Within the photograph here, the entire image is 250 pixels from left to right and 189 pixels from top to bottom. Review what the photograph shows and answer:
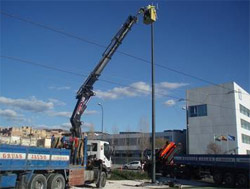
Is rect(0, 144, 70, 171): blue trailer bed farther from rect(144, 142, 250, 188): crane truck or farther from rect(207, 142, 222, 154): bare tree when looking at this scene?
rect(207, 142, 222, 154): bare tree

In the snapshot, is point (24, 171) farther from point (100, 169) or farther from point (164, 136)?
point (164, 136)

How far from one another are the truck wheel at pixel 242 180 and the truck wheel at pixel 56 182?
12328 millimetres

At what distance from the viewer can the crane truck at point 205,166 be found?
2062 cm

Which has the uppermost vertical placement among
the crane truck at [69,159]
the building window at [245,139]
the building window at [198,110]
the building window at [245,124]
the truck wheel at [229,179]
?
the building window at [198,110]

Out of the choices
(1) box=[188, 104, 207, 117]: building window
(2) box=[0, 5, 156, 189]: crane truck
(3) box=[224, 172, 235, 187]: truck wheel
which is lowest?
(3) box=[224, 172, 235, 187]: truck wheel

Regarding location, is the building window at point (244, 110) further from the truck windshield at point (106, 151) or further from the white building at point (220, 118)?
the truck windshield at point (106, 151)

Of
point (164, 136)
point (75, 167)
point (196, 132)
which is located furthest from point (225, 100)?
point (75, 167)

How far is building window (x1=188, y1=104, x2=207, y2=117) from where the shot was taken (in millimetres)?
68938

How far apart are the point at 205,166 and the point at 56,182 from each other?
13.8 metres

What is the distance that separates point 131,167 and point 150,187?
27.3 meters

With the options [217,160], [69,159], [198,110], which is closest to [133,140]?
[198,110]

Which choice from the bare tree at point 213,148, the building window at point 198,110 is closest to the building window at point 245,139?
the bare tree at point 213,148

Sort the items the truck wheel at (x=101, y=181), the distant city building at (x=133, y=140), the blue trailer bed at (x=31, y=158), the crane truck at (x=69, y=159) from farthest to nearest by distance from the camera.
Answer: the distant city building at (x=133, y=140) → the truck wheel at (x=101, y=181) → the crane truck at (x=69, y=159) → the blue trailer bed at (x=31, y=158)

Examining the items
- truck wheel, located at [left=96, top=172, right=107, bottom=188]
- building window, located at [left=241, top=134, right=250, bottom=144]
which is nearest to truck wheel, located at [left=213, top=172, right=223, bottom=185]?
truck wheel, located at [left=96, top=172, right=107, bottom=188]
